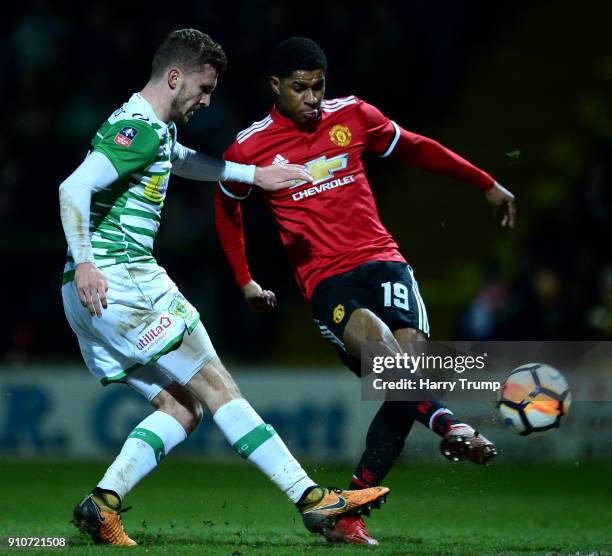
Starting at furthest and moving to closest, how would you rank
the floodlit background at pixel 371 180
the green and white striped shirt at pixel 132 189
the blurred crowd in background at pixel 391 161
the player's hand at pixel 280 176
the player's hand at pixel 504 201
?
the blurred crowd in background at pixel 391 161
the floodlit background at pixel 371 180
the player's hand at pixel 504 201
the player's hand at pixel 280 176
the green and white striped shirt at pixel 132 189

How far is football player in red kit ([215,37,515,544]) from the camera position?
242 inches

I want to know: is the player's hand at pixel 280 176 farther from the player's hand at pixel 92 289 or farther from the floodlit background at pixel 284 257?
the floodlit background at pixel 284 257

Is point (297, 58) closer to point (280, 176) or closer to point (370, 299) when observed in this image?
point (280, 176)

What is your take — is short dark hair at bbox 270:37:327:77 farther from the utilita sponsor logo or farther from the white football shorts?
the utilita sponsor logo

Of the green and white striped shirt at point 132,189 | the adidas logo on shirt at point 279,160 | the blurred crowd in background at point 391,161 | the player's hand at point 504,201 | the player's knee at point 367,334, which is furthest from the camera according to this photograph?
the blurred crowd in background at point 391,161

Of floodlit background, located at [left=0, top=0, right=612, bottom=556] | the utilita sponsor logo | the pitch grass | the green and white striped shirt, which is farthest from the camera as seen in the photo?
floodlit background, located at [left=0, top=0, right=612, bottom=556]

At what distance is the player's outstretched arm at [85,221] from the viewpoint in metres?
5.07

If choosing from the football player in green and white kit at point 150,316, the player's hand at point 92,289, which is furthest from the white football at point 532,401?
the player's hand at point 92,289

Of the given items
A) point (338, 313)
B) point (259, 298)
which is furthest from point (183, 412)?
point (259, 298)

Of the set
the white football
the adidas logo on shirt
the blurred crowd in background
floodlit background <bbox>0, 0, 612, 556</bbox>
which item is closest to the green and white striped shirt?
the adidas logo on shirt

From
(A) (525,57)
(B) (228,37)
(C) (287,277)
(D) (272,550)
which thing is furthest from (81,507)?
(A) (525,57)

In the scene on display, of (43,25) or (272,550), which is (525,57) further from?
(272,550)

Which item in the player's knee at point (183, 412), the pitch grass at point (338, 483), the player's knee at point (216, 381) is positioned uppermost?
the player's knee at point (216, 381)

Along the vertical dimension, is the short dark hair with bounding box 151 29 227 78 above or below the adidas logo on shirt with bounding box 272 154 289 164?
above
